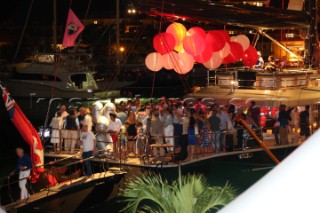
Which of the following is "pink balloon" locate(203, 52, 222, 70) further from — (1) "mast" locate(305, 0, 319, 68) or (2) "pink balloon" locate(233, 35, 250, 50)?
(1) "mast" locate(305, 0, 319, 68)

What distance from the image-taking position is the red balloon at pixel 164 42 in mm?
15453

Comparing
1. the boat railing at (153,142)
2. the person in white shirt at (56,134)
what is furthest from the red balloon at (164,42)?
the person in white shirt at (56,134)

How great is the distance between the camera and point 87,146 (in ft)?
44.1

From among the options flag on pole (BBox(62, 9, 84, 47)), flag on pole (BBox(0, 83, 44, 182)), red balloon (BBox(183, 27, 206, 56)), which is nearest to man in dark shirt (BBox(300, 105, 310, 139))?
red balloon (BBox(183, 27, 206, 56))

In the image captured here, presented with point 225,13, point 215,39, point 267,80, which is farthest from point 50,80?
point 225,13

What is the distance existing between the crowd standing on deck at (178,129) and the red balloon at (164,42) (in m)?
1.65

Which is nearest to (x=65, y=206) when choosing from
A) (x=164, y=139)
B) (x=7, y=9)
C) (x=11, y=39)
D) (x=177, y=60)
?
(x=164, y=139)

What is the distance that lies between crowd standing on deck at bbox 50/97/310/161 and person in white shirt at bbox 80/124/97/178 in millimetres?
170

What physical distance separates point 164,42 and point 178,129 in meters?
2.72

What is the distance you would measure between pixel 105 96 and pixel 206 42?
22534mm

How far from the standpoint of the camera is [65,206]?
40.4 ft

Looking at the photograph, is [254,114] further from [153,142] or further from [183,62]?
[153,142]

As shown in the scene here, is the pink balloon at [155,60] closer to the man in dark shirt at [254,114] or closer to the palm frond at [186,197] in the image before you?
the man in dark shirt at [254,114]

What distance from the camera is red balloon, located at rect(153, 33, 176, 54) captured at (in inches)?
608
